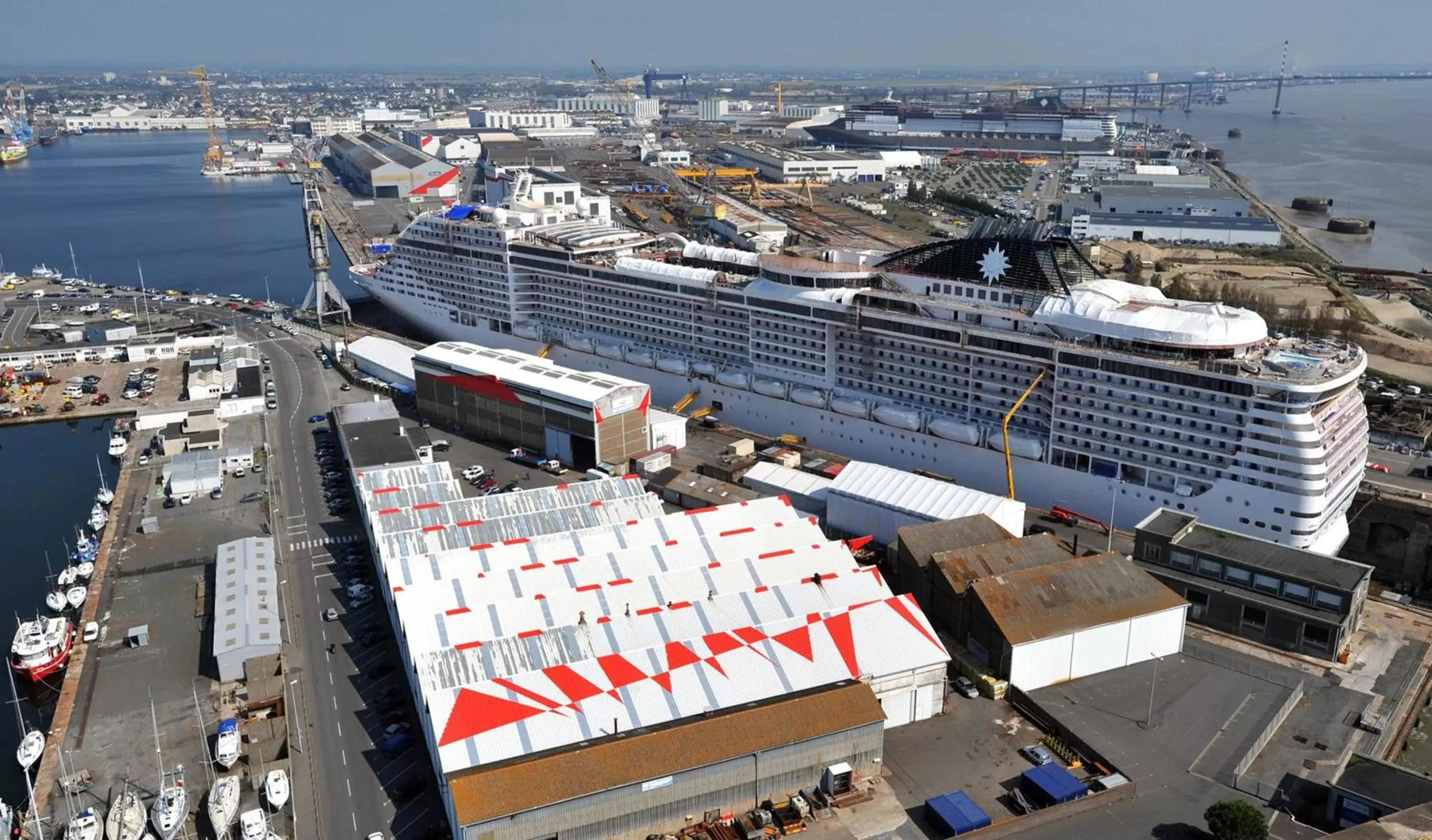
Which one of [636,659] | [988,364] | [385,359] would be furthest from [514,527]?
[385,359]

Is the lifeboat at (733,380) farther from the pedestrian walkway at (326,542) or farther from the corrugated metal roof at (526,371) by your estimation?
the pedestrian walkway at (326,542)

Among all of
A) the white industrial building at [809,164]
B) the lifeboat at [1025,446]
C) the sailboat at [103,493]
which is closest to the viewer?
the lifeboat at [1025,446]

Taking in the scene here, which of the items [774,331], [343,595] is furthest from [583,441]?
[343,595]

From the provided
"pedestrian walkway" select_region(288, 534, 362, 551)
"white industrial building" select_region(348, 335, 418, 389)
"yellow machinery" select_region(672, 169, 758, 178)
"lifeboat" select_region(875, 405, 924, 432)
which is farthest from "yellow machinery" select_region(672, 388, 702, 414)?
"yellow machinery" select_region(672, 169, 758, 178)

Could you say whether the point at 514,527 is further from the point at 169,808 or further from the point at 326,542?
the point at 169,808

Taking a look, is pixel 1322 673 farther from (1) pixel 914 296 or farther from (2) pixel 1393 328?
(2) pixel 1393 328

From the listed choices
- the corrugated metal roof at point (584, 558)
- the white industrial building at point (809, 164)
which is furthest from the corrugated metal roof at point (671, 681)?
the white industrial building at point (809, 164)

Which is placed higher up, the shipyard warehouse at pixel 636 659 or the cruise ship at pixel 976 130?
the cruise ship at pixel 976 130
